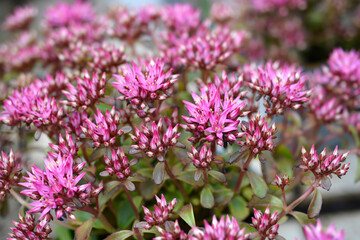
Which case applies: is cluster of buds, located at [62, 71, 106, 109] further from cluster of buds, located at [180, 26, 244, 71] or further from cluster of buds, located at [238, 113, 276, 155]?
cluster of buds, located at [238, 113, 276, 155]

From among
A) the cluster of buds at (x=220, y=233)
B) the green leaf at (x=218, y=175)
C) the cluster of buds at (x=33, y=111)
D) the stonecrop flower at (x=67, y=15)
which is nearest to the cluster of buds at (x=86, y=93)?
the cluster of buds at (x=33, y=111)

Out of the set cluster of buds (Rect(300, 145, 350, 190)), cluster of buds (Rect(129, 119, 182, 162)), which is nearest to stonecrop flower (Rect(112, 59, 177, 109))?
cluster of buds (Rect(129, 119, 182, 162))

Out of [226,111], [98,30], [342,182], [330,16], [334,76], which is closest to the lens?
[226,111]

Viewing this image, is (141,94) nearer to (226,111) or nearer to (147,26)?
(226,111)

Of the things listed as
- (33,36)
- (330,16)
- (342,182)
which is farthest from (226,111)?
(330,16)

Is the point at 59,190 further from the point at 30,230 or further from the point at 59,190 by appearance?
the point at 30,230
